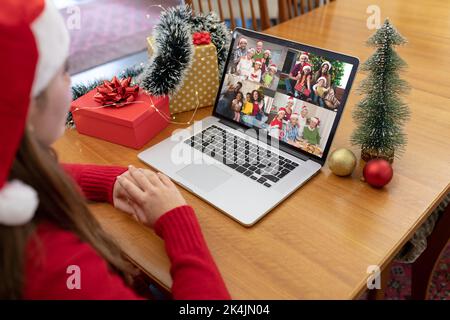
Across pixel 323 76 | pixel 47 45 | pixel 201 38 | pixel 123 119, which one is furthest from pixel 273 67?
pixel 47 45

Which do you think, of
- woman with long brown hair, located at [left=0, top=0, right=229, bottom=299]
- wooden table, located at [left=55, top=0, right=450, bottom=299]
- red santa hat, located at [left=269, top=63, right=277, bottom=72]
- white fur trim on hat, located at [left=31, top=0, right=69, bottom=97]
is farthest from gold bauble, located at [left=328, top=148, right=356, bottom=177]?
white fur trim on hat, located at [left=31, top=0, right=69, bottom=97]

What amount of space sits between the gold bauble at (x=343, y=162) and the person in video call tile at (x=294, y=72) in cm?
17

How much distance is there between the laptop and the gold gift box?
0.25 feet

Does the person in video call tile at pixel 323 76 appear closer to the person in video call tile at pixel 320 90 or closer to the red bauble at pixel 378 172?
the person in video call tile at pixel 320 90

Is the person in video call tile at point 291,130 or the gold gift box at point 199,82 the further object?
the gold gift box at point 199,82

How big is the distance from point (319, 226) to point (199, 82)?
0.52 m

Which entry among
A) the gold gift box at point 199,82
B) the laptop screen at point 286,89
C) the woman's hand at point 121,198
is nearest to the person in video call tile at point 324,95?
the laptop screen at point 286,89

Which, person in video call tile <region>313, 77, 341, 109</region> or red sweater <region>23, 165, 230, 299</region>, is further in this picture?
person in video call tile <region>313, 77, 341, 109</region>

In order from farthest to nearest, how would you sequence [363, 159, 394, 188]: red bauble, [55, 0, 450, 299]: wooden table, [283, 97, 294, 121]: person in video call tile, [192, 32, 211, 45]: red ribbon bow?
1. [192, 32, 211, 45]: red ribbon bow
2. [283, 97, 294, 121]: person in video call tile
3. [363, 159, 394, 188]: red bauble
4. [55, 0, 450, 299]: wooden table

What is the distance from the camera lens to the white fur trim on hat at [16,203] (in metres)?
0.50

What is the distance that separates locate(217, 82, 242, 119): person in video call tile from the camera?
1.00 meters

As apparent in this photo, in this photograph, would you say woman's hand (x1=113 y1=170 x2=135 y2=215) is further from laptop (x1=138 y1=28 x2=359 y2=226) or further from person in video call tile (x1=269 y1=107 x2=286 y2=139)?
person in video call tile (x1=269 y1=107 x2=286 y2=139)

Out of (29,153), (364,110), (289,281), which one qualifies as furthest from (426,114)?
(29,153)
